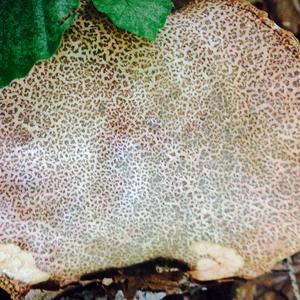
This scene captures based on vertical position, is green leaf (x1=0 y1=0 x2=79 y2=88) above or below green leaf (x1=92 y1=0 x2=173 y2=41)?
below

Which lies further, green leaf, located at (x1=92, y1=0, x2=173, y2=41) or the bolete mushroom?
the bolete mushroom

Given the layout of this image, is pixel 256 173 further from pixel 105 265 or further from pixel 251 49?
pixel 105 265

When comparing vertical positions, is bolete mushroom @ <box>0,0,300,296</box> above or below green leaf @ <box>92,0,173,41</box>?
below

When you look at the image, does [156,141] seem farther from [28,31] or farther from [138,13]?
[28,31]

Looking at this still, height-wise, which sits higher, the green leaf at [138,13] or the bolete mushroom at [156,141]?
the green leaf at [138,13]

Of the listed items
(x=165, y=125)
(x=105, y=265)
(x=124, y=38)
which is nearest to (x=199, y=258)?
(x=105, y=265)
